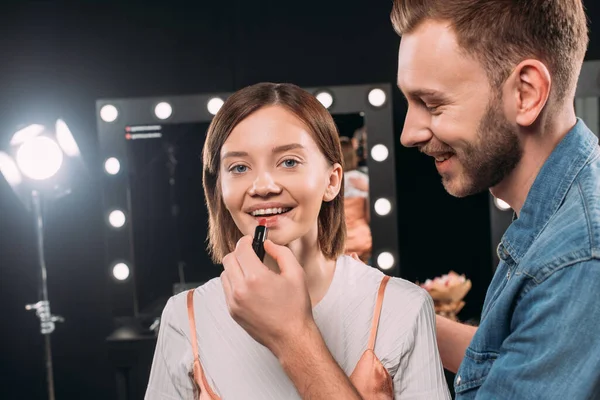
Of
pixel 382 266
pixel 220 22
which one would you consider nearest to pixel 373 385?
pixel 382 266

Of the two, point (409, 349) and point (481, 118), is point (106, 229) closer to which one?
point (409, 349)

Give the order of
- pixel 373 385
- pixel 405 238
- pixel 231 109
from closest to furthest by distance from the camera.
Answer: pixel 373 385 → pixel 231 109 → pixel 405 238

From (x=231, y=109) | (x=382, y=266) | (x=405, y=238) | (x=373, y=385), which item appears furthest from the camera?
A: (x=405, y=238)

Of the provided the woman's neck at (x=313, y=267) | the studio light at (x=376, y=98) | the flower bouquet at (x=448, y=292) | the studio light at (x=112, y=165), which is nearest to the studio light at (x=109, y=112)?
the studio light at (x=112, y=165)

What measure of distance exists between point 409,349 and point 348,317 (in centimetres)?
10

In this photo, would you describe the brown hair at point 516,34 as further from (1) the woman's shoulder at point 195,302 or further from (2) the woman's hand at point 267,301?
(1) the woman's shoulder at point 195,302

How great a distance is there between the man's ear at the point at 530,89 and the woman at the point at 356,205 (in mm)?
1354

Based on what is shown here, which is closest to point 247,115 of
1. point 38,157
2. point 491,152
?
point 491,152

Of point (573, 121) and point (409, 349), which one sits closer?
point (573, 121)

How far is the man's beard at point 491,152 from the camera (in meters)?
0.89

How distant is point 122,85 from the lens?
8.55ft

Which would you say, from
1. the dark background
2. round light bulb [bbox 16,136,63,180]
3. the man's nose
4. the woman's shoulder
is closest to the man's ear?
the man's nose

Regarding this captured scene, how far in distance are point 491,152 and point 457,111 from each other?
0.06m

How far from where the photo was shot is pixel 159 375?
1.07 metres
